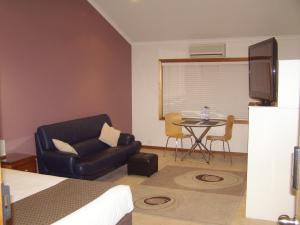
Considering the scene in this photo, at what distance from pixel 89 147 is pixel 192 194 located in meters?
1.89

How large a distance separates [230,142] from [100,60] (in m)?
3.23

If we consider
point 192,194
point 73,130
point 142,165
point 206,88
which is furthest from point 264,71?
point 206,88

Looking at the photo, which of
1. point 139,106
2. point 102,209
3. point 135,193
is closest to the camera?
point 102,209

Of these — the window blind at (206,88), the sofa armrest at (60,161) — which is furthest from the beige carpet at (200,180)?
the window blind at (206,88)

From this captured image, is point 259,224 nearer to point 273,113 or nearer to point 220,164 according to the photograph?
point 273,113

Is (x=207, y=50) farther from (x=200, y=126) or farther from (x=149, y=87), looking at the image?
(x=200, y=126)

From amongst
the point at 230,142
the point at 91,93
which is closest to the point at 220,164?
the point at 230,142

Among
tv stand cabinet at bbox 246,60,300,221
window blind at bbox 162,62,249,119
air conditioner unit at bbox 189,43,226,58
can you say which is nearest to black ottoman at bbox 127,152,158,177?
tv stand cabinet at bbox 246,60,300,221

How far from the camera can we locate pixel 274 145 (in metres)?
3.66

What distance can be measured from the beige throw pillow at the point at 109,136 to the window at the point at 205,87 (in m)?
1.98

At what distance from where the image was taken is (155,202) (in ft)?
13.9

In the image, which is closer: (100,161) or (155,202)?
(155,202)

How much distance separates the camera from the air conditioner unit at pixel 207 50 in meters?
6.80

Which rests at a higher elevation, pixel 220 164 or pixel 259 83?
pixel 259 83
